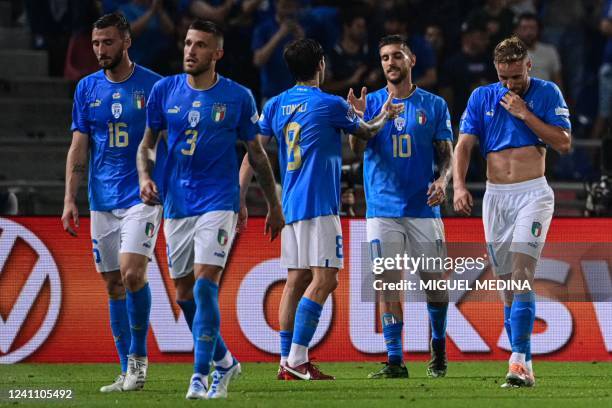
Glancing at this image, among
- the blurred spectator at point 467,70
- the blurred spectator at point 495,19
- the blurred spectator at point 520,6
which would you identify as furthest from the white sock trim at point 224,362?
the blurred spectator at point 520,6

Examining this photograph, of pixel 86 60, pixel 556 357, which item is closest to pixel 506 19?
pixel 86 60

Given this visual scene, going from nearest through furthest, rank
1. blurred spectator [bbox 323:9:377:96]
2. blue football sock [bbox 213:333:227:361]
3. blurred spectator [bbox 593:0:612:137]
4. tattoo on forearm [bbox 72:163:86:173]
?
blue football sock [bbox 213:333:227:361] → tattoo on forearm [bbox 72:163:86:173] → blurred spectator [bbox 323:9:377:96] → blurred spectator [bbox 593:0:612:137]

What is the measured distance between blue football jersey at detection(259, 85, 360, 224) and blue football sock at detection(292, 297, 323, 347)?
2.00 ft

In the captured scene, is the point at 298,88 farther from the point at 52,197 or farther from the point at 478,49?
the point at 478,49

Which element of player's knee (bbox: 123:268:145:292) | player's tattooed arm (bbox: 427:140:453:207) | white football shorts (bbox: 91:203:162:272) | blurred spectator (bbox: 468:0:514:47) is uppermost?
blurred spectator (bbox: 468:0:514:47)

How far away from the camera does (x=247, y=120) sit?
8.51m

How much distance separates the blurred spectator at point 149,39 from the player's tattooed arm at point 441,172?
5.82 metres

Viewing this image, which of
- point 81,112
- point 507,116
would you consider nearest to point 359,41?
point 507,116

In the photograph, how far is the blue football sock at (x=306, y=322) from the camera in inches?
367

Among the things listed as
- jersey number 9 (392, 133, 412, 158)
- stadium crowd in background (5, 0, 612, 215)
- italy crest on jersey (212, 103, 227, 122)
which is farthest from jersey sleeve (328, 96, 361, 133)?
stadium crowd in background (5, 0, 612, 215)

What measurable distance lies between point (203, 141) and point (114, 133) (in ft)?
3.37

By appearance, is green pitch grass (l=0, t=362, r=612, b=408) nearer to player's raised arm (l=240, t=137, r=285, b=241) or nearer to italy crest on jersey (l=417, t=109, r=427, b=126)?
player's raised arm (l=240, t=137, r=285, b=241)

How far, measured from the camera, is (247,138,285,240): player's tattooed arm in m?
8.55

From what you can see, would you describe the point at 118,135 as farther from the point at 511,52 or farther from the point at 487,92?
the point at 511,52
